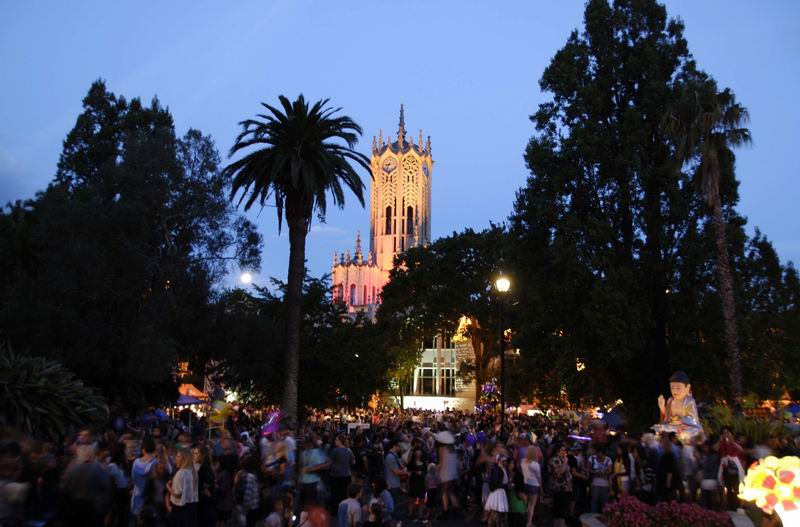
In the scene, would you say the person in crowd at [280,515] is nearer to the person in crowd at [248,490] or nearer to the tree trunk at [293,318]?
the person in crowd at [248,490]

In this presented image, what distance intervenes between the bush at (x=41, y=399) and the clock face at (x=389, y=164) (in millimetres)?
101451

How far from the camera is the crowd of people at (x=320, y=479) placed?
9.52 metres

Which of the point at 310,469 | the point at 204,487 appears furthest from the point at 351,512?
the point at 310,469

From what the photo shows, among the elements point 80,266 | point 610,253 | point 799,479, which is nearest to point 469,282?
point 610,253

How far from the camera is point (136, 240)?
27844 millimetres

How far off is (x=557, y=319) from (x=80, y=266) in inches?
660

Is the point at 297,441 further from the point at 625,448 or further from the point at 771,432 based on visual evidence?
the point at 771,432

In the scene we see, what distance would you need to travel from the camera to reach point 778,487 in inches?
286

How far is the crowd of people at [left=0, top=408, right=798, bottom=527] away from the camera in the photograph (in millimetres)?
9523

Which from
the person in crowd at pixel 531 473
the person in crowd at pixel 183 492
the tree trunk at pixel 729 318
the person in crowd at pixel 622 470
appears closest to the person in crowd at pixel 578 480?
the person in crowd at pixel 622 470

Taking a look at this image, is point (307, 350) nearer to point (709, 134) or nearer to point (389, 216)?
point (709, 134)

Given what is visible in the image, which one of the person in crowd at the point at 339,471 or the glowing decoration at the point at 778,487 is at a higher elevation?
the glowing decoration at the point at 778,487

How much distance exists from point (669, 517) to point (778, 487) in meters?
3.67

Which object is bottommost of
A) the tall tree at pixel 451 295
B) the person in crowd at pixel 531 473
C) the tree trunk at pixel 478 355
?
the person in crowd at pixel 531 473
